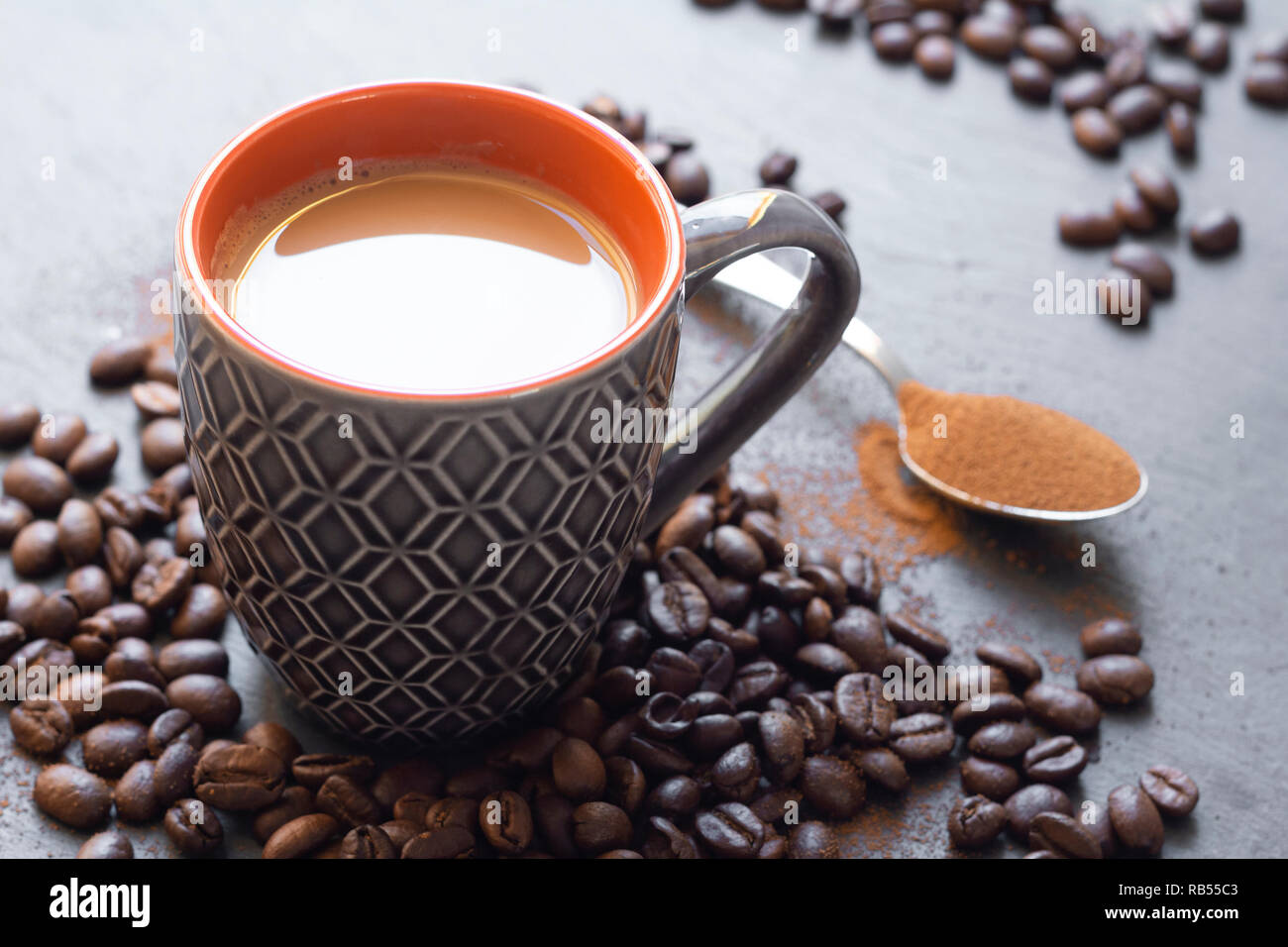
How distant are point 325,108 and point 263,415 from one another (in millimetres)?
277

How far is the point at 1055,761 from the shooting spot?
1.11 meters

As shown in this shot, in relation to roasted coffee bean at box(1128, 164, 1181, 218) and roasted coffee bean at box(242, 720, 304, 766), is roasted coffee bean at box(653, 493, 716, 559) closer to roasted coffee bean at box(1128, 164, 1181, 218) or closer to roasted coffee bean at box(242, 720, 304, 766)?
roasted coffee bean at box(242, 720, 304, 766)

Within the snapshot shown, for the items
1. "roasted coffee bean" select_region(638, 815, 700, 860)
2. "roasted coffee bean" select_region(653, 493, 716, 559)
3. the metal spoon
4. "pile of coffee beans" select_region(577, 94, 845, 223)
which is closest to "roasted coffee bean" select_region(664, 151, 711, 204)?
"pile of coffee beans" select_region(577, 94, 845, 223)

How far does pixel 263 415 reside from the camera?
31.6 inches

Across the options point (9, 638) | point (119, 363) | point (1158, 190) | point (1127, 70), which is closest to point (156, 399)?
point (119, 363)

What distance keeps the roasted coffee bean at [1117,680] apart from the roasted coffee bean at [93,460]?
3.11ft

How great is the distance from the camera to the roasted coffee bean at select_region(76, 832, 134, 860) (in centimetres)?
98

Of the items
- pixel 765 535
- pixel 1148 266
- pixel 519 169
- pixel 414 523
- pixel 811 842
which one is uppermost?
pixel 519 169

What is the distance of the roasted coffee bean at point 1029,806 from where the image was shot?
3.52ft

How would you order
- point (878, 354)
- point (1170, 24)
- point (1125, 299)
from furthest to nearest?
point (1170, 24) < point (1125, 299) < point (878, 354)

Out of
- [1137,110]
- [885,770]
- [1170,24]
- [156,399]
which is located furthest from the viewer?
[1170,24]

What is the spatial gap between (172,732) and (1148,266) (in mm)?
1221

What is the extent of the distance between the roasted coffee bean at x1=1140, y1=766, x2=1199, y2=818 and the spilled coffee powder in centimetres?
29

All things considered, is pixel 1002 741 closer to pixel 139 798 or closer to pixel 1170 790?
pixel 1170 790
